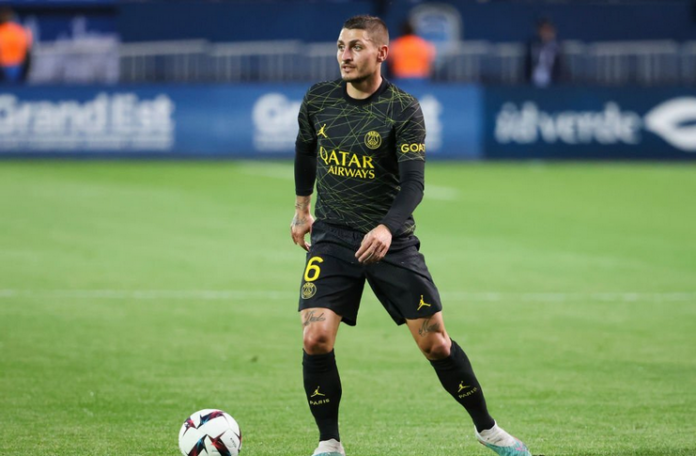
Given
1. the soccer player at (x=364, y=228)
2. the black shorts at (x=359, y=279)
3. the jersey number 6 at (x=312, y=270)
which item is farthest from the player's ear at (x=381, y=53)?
the jersey number 6 at (x=312, y=270)

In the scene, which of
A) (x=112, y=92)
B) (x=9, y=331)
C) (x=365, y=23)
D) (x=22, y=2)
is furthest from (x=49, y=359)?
(x=22, y=2)

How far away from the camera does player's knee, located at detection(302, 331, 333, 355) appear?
622 cm

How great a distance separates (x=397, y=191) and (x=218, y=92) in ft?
61.2

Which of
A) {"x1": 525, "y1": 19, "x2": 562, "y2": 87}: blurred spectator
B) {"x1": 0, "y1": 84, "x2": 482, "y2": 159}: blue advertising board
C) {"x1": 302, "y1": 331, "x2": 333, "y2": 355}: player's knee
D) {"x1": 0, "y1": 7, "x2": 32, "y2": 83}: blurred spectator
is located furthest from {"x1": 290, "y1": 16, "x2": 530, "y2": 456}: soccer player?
{"x1": 0, "y1": 7, "x2": 32, "y2": 83}: blurred spectator

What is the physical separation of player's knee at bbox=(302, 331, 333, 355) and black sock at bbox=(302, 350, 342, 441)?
0.12 feet

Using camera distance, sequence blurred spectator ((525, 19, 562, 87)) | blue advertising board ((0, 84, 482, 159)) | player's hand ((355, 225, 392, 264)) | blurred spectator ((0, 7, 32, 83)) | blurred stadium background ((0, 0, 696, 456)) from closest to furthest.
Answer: player's hand ((355, 225, 392, 264)) → blurred stadium background ((0, 0, 696, 456)) → blue advertising board ((0, 84, 482, 159)) → blurred spectator ((0, 7, 32, 83)) → blurred spectator ((525, 19, 562, 87))

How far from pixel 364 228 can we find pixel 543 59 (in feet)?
68.1

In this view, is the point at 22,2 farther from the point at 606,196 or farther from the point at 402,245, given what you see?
the point at 402,245

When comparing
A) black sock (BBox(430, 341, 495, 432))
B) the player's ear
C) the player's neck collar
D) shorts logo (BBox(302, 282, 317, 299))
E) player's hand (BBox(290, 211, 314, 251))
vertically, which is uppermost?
the player's ear

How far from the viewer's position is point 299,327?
10.1 m

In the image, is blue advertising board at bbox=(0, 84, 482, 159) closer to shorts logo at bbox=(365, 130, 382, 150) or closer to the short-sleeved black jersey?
the short-sleeved black jersey

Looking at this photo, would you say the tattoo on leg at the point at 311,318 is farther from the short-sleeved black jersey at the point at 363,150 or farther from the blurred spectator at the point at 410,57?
the blurred spectator at the point at 410,57

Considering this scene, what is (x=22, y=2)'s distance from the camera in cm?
2995

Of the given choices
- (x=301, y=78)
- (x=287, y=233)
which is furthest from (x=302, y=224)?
(x=301, y=78)
